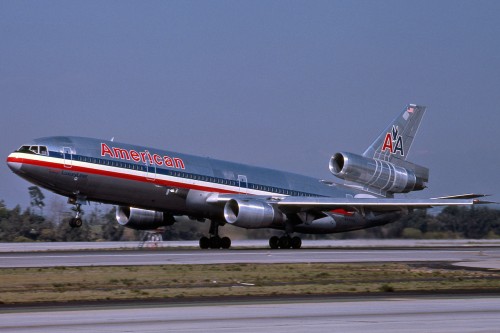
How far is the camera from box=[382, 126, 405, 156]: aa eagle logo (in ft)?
183

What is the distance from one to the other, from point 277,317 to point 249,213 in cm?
2784

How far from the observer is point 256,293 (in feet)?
74.2

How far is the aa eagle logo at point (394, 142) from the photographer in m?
55.7

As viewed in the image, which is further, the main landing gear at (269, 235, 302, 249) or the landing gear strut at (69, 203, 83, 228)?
the main landing gear at (269, 235, 302, 249)

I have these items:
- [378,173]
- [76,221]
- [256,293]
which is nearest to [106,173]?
[76,221]

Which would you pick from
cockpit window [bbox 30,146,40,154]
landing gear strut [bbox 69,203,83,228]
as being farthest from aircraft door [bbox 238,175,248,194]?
cockpit window [bbox 30,146,40,154]

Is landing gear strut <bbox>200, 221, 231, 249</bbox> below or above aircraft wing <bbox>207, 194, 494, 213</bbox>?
below

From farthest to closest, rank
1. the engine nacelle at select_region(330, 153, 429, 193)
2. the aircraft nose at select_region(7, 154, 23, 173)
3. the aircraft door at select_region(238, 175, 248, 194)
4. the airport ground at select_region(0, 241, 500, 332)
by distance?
the engine nacelle at select_region(330, 153, 429, 193) < the aircraft door at select_region(238, 175, 248, 194) < the aircraft nose at select_region(7, 154, 23, 173) < the airport ground at select_region(0, 241, 500, 332)

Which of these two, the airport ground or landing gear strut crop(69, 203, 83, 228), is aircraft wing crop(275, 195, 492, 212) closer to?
the airport ground

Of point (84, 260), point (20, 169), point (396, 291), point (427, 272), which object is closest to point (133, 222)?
point (20, 169)

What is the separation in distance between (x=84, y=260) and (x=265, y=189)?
1659 cm

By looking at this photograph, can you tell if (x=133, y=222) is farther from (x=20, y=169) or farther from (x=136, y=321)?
(x=136, y=321)

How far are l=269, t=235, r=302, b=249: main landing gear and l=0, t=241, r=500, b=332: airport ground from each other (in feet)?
33.5

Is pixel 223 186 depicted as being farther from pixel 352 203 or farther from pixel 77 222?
pixel 77 222
